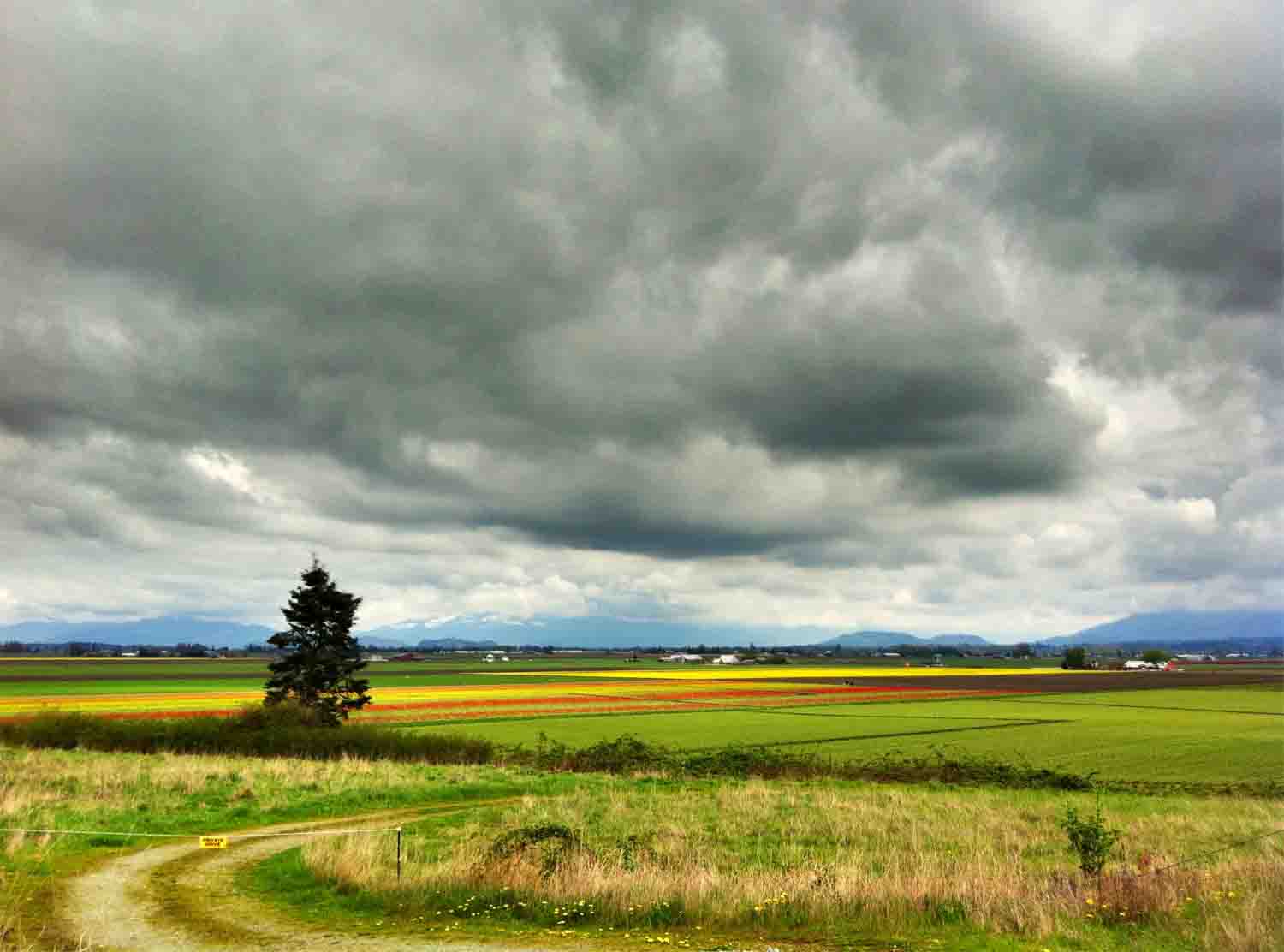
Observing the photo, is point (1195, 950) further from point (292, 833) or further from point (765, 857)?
point (292, 833)

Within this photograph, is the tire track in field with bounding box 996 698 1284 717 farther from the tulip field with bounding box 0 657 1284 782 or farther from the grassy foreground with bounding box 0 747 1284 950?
the grassy foreground with bounding box 0 747 1284 950

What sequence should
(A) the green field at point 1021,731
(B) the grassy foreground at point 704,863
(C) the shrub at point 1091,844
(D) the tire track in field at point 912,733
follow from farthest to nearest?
(D) the tire track in field at point 912,733 < (A) the green field at point 1021,731 < (C) the shrub at point 1091,844 < (B) the grassy foreground at point 704,863

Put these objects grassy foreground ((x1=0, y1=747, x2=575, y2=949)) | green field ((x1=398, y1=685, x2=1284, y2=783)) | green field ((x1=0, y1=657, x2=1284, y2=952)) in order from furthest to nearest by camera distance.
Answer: green field ((x1=398, y1=685, x2=1284, y2=783)) < grassy foreground ((x1=0, y1=747, x2=575, y2=949)) < green field ((x1=0, y1=657, x2=1284, y2=952))

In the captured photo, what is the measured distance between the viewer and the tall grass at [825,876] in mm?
15828

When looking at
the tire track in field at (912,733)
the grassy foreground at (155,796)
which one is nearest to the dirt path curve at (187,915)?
the grassy foreground at (155,796)

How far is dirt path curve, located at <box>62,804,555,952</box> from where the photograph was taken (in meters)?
14.7

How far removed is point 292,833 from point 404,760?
21.5m

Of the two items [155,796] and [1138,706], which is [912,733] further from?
[155,796]

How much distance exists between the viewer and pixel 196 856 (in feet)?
71.5

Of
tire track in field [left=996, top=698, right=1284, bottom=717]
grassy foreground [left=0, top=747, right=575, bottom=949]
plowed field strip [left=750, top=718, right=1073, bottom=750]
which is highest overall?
grassy foreground [left=0, top=747, right=575, bottom=949]

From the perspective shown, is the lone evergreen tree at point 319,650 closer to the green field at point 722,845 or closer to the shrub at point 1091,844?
the green field at point 722,845

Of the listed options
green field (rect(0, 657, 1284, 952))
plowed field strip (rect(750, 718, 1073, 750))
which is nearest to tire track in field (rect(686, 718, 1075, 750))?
plowed field strip (rect(750, 718, 1073, 750))

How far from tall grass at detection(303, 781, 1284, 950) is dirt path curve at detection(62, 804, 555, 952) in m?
1.88

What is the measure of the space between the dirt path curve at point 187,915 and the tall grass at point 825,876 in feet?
6.16
